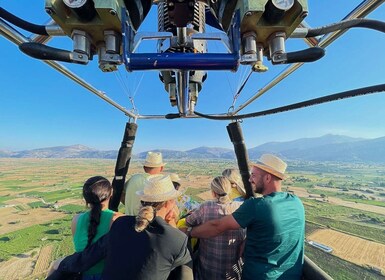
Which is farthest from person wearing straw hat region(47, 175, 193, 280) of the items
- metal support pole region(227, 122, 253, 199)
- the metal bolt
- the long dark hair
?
metal support pole region(227, 122, 253, 199)

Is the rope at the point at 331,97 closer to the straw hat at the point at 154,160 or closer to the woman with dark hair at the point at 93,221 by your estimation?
the woman with dark hair at the point at 93,221

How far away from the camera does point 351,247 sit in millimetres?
21812

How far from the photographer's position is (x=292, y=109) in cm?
103

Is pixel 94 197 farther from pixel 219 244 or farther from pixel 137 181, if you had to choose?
pixel 219 244

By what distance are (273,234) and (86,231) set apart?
3.61 ft

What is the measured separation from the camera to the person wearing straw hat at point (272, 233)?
1.37 metres

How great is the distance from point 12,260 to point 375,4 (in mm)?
33609

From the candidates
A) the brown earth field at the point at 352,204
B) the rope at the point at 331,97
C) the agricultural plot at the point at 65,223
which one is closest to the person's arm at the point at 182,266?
the rope at the point at 331,97

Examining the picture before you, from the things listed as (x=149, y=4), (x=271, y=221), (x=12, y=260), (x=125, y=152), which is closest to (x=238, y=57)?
(x=149, y=4)

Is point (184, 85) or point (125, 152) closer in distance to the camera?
point (184, 85)

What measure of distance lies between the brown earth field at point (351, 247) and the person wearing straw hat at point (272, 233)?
73.0ft

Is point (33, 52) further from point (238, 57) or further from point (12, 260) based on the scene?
point (12, 260)

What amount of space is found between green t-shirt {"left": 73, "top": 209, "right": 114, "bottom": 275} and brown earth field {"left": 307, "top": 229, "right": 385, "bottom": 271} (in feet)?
74.8

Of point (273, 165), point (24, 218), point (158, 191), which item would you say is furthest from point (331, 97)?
point (24, 218)
